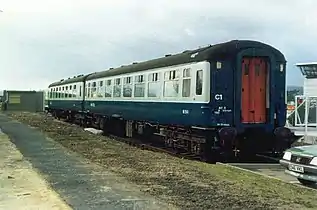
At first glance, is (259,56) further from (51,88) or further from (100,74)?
(51,88)

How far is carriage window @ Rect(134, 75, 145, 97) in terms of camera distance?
21.3m

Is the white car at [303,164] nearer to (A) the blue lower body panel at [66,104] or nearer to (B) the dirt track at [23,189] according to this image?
(B) the dirt track at [23,189]

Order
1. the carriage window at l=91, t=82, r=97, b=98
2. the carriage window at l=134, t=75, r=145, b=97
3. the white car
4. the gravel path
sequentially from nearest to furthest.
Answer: the gravel path < the white car < the carriage window at l=134, t=75, r=145, b=97 < the carriage window at l=91, t=82, r=97, b=98

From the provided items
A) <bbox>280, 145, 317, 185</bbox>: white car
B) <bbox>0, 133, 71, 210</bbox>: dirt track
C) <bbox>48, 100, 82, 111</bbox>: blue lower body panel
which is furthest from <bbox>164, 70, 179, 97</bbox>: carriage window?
<bbox>48, 100, 82, 111</bbox>: blue lower body panel

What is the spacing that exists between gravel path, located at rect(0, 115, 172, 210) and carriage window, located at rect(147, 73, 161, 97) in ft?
13.9

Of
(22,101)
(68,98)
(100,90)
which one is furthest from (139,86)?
(22,101)

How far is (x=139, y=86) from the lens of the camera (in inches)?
856

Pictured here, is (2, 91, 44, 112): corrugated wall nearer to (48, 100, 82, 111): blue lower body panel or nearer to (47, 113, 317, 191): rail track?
(48, 100, 82, 111): blue lower body panel

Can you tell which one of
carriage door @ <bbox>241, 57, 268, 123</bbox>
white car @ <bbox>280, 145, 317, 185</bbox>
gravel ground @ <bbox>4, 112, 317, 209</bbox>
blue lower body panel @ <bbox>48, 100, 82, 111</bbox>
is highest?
carriage door @ <bbox>241, 57, 268, 123</bbox>

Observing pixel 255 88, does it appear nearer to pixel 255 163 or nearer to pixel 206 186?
pixel 255 163

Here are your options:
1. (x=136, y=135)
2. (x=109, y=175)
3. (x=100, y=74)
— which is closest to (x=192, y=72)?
(x=109, y=175)

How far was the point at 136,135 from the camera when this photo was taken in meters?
24.6

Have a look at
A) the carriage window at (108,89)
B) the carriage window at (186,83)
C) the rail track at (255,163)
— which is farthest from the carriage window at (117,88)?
the carriage window at (186,83)

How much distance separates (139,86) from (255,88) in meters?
6.58
